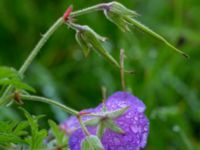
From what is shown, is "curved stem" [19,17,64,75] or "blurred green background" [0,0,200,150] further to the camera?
"blurred green background" [0,0,200,150]

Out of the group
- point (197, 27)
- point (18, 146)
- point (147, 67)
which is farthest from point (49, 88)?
point (18, 146)

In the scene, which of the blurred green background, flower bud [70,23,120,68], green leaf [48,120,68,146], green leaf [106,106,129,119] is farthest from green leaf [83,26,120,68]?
the blurred green background

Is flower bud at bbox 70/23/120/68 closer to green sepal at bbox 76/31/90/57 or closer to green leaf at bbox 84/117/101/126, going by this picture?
green sepal at bbox 76/31/90/57

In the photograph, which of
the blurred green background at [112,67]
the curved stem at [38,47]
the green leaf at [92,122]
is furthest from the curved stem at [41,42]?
the blurred green background at [112,67]

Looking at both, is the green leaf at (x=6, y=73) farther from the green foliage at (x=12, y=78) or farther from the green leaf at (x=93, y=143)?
the green leaf at (x=93, y=143)

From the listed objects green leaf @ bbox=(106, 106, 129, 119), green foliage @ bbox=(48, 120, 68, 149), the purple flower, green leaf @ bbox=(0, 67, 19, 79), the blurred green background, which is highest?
green leaf @ bbox=(0, 67, 19, 79)

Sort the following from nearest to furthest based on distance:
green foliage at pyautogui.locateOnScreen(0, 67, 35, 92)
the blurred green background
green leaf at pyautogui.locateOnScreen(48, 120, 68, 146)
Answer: green foliage at pyautogui.locateOnScreen(0, 67, 35, 92)
green leaf at pyautogui.locateOnScreen(48, 120, 68, 146)
the blurred green background
